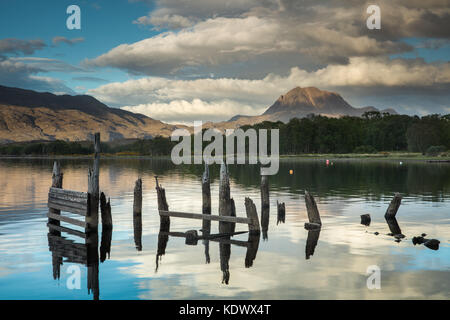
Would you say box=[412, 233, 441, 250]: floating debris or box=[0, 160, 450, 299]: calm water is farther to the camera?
box=[412, 233, 441, 250]: floating debris

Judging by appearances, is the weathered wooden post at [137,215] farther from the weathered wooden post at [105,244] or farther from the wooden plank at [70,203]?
the wooden plank at [70,203]

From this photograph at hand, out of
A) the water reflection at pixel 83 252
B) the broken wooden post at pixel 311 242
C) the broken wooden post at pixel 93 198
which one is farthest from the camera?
the broken wooden post at pixel 93 198

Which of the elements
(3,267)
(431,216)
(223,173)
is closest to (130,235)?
(223,173)

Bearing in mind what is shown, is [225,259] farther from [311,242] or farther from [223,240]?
[311,242]

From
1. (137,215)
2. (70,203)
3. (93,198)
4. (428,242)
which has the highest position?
(93,198)

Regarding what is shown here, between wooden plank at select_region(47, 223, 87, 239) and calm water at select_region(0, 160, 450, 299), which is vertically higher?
wooden plank at select_region(47, 223, 87, 239)

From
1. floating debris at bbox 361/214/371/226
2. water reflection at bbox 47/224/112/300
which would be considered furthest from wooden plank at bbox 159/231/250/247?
floating debris at bbox 361/214/371/226

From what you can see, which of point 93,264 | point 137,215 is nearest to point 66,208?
point 137,215

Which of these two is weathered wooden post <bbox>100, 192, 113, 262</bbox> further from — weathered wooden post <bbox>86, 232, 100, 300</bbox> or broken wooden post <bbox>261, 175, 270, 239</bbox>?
broken wooden post <bbox>261, 175, 270, 239</bbox>

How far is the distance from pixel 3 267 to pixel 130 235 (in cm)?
868

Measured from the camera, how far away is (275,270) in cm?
1997

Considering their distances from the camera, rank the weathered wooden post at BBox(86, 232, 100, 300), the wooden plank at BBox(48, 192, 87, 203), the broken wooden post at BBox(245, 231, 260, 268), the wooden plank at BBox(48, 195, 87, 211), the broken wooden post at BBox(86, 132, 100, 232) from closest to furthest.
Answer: the weathered wooden post at BBox(86, 232, 100, 300) → the broken wooden post at BBox(245, 231, 260, 268) → the broken wooden post at BBox(86, 132, 100, 232) → the wooden plank at BBox(48, 195, 87, 211) → the wooden plank at BBox(48, 192, 87, 203)

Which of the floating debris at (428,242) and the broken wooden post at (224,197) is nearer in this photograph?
the floating debris at (428,242)

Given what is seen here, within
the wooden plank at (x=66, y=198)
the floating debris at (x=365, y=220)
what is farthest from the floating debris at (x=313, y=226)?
the wooden plank at (x=66, y=198)
